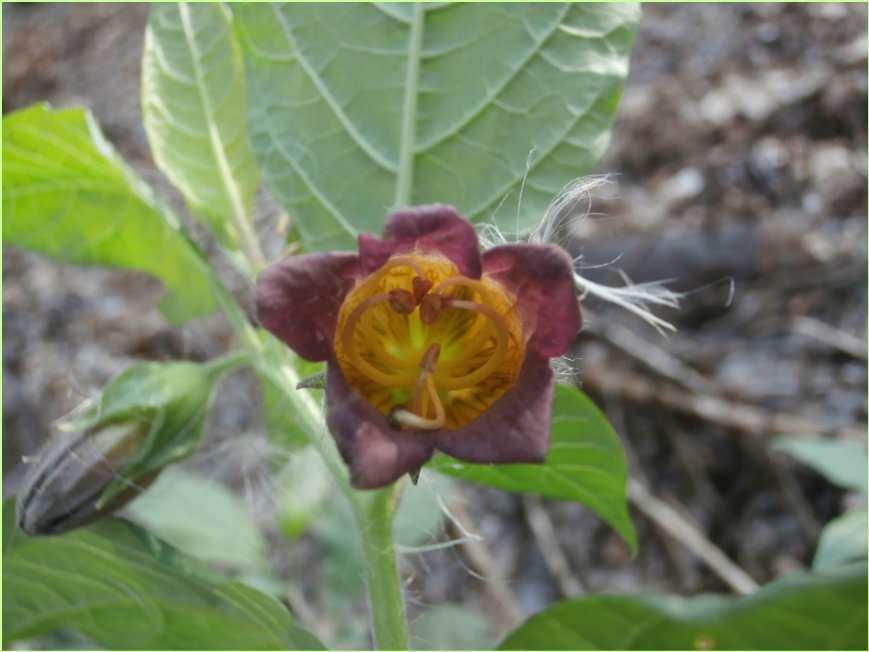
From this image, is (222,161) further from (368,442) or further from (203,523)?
(203,523)

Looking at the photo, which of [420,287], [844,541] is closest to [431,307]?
[420,287]

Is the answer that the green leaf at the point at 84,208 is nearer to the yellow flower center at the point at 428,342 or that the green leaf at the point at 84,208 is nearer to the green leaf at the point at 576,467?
the yellow flower center at the point at 428,342

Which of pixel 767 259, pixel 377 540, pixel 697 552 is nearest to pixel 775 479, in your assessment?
pixel 697 552

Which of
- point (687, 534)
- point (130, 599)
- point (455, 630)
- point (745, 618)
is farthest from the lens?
point (687, 534)

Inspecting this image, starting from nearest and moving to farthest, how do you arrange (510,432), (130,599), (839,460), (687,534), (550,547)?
(510,432)
(130,599)
(839,460)
(687,534)
(550,547)

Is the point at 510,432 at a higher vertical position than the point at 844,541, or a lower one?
higher

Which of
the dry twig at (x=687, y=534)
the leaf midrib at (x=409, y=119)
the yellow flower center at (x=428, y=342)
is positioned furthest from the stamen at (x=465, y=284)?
the dry twig at (x=687, y=534)
